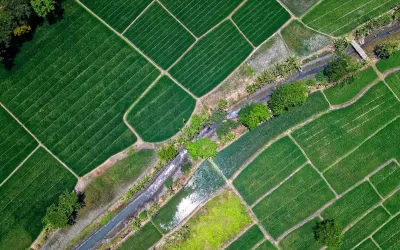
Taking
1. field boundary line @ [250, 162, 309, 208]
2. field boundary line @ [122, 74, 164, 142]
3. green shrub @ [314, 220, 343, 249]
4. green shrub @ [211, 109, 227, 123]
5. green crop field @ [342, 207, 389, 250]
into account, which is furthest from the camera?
green shrub @ [211, 109, 227, 123]

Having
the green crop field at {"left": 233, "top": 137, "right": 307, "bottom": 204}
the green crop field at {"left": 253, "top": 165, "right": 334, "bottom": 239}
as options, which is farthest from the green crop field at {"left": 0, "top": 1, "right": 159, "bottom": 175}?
the green crop field at {"left": 253, "top": 165, "right": 334, "bottom": 239}

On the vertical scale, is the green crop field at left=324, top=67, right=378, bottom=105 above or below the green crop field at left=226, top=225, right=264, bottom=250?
above

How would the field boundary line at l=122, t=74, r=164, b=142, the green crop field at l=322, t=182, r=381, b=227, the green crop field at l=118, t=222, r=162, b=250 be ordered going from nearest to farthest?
the green crop field at l=118, t=222, r=162, b=250 < the green crop field at l=322, t=182, r=381, b=227 < the field boundary line at l=122, t=74, r=164, b=142

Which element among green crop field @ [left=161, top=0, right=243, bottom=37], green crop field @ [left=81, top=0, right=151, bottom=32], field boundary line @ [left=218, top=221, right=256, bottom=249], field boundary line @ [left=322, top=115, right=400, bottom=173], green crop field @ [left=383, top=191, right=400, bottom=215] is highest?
green crop field @ [left=81, top=0, right=151, bottom=32]

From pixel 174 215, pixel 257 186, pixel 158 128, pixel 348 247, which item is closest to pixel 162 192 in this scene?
pixel 174 215

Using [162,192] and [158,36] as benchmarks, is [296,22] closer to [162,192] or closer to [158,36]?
[158,36]

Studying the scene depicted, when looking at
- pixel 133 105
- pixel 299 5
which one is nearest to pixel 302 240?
pixel 133 105

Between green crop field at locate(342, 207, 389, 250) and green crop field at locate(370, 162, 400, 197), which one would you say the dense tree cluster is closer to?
green crop field at locate(370, 162, 400, 197)

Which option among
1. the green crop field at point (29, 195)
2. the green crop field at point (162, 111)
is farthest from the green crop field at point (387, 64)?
the green crop field at point (29, 195)
